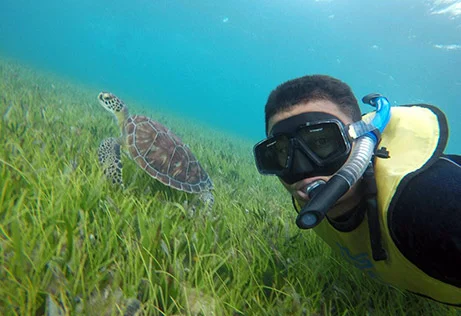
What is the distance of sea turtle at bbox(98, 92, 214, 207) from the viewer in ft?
11.8

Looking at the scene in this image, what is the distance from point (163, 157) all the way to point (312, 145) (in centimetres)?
267

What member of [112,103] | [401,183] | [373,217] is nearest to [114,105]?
[112,103]

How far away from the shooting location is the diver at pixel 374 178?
4.07 ft

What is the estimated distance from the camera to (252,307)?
1587mm

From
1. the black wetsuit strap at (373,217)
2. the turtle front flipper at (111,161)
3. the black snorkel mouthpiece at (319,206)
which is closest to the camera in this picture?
the black snorkel mouthpiece at (319,206)

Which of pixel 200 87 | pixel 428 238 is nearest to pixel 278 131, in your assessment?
pixel 428 238

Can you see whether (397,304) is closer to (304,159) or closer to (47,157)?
(304,159)

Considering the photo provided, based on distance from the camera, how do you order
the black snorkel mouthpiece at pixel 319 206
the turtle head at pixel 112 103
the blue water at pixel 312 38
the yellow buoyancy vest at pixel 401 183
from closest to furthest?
1. the black snorkel mouthpiece at pixel 319 206
2. the yellow buoyancy vest at pixel 401 183
3. the turtle head at pixel 112 103
4. the blue water at pixel 312 38

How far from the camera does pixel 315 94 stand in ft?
6.21

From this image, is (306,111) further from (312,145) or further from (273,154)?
(273,154)

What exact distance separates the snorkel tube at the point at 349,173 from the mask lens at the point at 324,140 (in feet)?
0.31

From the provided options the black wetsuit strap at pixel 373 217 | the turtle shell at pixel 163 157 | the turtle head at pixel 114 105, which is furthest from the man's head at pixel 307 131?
the turtle head at pixel 114 105

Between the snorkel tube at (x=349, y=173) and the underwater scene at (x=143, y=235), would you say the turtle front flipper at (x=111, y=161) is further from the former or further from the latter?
the snorkel tube at (x=349, y=173)

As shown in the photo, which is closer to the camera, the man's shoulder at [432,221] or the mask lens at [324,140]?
the man's shoulder at [432,221]
